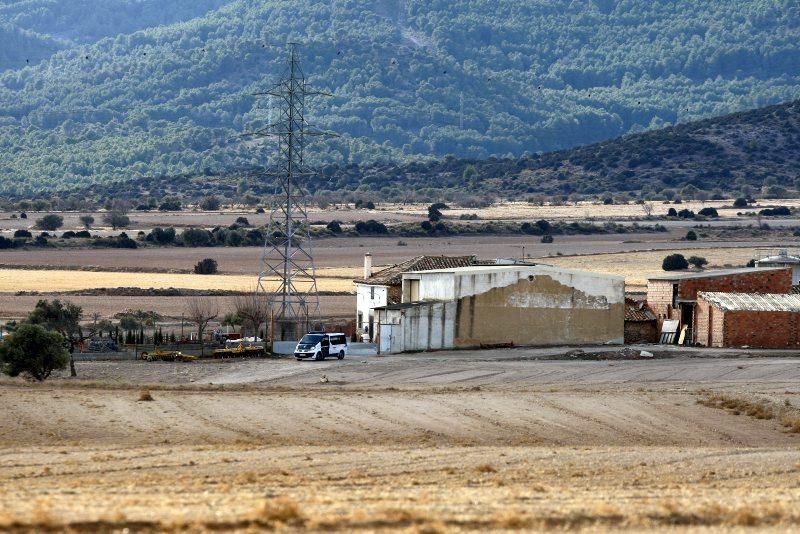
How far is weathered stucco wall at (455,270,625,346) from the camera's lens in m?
54.0

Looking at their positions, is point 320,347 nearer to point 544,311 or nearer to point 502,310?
point 502,310

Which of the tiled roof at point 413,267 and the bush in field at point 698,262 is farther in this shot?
the bush in field at point 698,262

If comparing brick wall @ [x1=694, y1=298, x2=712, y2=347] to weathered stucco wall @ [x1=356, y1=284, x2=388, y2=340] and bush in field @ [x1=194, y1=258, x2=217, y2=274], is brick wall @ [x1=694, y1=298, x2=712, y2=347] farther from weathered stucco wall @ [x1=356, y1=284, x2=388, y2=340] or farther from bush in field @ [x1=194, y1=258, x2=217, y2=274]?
bush in field @ [x1=194, y1=258, x2=217, y2=274]

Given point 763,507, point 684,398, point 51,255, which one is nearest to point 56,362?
point 684,398

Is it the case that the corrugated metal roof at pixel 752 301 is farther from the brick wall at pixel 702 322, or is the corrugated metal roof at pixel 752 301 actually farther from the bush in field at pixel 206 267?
the bush in field at pixel 206 267

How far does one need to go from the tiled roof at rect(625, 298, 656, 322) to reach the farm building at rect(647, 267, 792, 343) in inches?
8.3

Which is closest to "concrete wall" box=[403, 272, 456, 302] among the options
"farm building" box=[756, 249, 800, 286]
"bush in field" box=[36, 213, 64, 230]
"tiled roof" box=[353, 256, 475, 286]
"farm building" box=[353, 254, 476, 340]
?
"farm building" box=[353, 254, 476, 340]

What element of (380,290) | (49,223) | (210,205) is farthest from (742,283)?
(210,205)

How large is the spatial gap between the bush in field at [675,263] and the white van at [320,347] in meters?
42.7

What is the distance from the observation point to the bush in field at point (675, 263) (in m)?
90.2

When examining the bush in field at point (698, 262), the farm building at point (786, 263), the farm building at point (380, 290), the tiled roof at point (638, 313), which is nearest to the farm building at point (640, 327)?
the tiled roof at point (638, 313)

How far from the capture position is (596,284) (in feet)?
184

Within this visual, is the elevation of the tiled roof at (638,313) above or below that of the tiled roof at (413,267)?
below

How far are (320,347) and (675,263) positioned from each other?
145 ft
